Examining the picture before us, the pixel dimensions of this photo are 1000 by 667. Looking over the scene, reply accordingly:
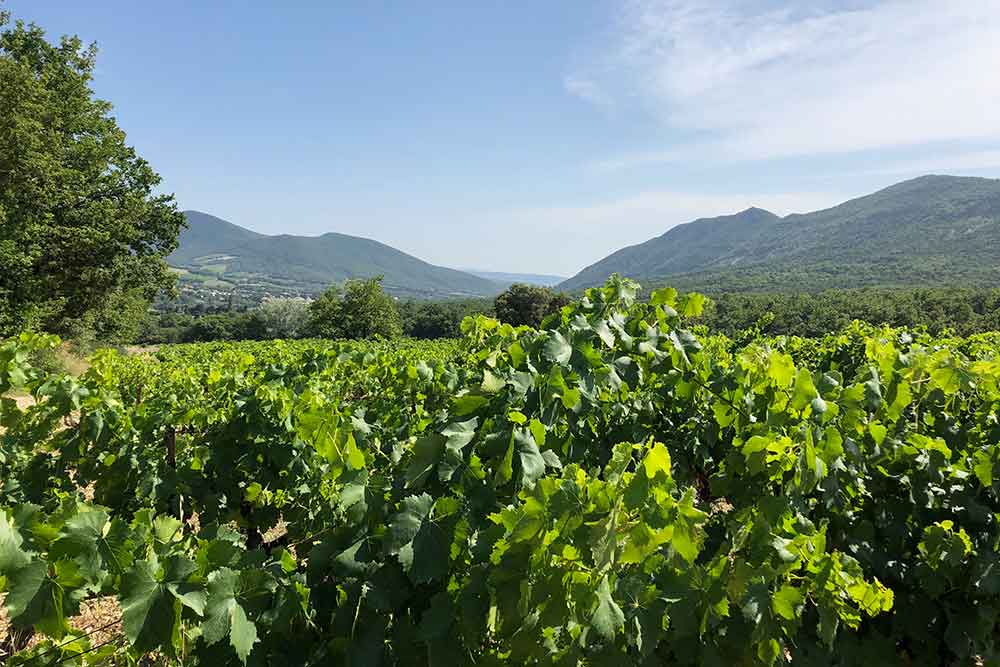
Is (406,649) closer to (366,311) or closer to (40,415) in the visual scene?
(40,415)

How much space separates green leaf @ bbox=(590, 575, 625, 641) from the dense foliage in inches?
748

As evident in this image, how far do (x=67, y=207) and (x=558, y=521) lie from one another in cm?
2338

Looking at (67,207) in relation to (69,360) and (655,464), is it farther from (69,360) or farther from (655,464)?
(655,464)

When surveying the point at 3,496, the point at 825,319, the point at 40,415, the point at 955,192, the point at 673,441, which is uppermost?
the point at 955,192

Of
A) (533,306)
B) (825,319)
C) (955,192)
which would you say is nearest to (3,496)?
(533,306)

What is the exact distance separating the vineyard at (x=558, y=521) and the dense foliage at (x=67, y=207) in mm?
16707

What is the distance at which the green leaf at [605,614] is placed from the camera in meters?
1.16

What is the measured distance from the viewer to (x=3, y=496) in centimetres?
308

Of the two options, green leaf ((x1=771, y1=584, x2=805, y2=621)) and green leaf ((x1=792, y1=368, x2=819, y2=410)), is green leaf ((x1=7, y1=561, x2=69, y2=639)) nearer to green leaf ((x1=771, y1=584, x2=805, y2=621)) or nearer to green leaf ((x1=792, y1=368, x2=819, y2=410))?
green leaf ((x1=771, y1=584, x2=805, y2=621))

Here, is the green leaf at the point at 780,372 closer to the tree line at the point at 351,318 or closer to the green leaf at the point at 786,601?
the green leaf at the point at 786,601

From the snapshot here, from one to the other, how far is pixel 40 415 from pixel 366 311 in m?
42.4

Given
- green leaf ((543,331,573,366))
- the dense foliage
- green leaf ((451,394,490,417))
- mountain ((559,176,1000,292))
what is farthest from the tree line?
mountain ((559,176,1000,292))

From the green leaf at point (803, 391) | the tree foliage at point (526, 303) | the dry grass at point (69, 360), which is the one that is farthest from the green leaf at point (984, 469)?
the tree foliage at point (526, 303)

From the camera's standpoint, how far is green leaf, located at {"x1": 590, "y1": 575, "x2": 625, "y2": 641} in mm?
1164
